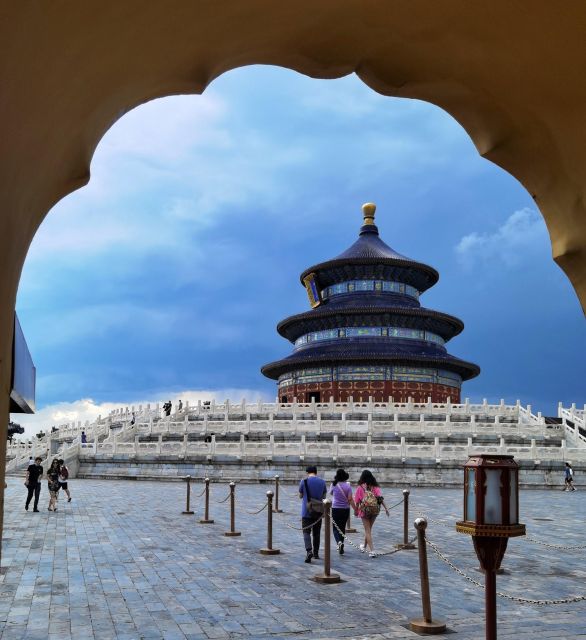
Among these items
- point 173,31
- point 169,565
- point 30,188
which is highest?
point 173,31

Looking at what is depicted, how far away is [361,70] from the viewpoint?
130 inches

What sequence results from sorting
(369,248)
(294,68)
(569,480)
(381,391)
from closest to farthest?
(294,68)
(569,480)
(381,391)
(369,248)

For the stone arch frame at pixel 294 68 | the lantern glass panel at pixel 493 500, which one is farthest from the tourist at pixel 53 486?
the stone arch frame at pixel 294 68

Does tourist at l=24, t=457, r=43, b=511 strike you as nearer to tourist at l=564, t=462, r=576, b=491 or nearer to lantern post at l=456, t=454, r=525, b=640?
lantern post at l=456, t=454, r=525, b=640

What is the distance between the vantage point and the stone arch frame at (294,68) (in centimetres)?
228

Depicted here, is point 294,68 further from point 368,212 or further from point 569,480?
point 368,212

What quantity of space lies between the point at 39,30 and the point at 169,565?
9505mm

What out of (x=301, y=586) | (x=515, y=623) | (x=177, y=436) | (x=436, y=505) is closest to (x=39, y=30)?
(x=515, y=623)

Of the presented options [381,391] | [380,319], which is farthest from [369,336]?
[381,391]

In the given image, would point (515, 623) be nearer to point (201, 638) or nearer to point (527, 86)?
point (201, 638)

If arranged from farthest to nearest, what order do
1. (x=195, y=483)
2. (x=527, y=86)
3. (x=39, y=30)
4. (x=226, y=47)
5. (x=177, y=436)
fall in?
(x=177, y=436)
(x=195, y=483)
(x=527, y=86)
(x=226, y=47)
(x=39, y=30)

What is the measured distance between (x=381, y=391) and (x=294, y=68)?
138ft

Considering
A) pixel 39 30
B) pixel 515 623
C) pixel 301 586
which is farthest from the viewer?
pixel 301 586

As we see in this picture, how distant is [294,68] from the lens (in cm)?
328
